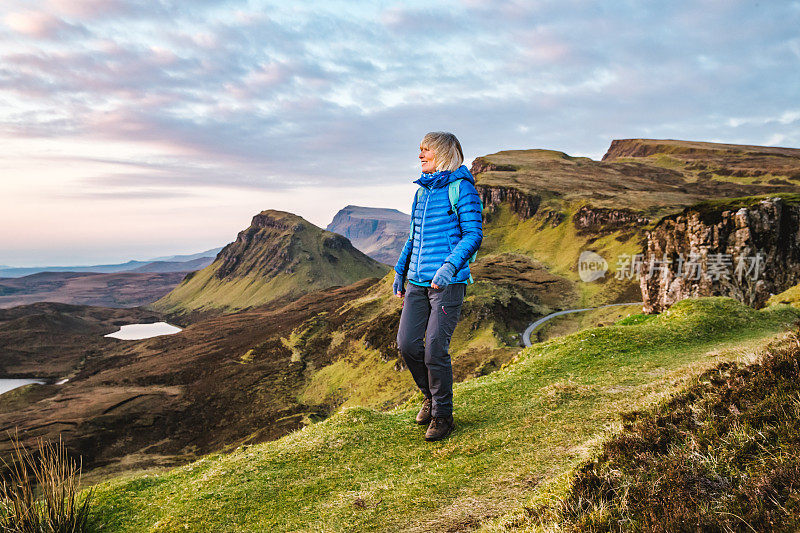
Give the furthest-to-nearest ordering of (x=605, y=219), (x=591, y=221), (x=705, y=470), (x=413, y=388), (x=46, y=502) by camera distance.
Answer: (x=591, y=221)
(x=605, y=219)
(x=413, y=388)
(x=46, y=502)
(x=705, y=470)

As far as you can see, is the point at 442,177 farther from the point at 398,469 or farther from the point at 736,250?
the point at 736,250

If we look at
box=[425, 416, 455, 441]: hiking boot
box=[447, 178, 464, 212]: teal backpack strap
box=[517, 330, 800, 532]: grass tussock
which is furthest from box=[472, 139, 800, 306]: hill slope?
box=[517, 330, 800, 532]: grass tussock

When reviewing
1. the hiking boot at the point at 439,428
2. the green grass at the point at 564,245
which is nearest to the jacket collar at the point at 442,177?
the hiking boot at the point at 439,428

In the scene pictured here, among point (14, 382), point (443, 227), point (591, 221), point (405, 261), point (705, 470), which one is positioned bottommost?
point (14, 382)

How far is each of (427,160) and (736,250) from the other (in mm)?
75883

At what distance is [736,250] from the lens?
62938 mm

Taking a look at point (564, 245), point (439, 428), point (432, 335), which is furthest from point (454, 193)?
point (564, 245)

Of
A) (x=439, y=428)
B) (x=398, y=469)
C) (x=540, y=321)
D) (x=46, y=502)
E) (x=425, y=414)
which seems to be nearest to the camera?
(x=46, y=502)

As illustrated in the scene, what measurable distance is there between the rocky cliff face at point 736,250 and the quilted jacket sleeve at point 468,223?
2850 inches

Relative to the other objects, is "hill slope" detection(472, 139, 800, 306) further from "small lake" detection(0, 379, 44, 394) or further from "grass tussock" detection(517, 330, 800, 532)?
"small lake" detection(0, 379, 44, 394)

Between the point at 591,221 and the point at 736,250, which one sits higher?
the point at 591,221

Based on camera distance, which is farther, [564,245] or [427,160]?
[564,245]

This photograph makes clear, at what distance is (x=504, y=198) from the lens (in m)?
198

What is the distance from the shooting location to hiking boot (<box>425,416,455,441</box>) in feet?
23.0
